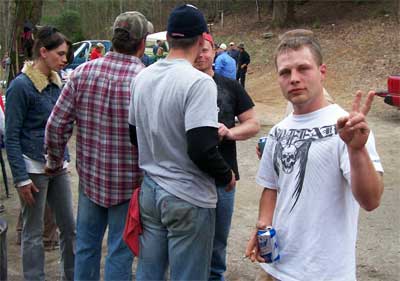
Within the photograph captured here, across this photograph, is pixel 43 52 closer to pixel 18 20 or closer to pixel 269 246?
pixel 269 246

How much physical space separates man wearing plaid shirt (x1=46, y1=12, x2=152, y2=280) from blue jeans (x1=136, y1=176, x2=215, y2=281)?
0.44 metres

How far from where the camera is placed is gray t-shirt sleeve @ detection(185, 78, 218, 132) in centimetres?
248

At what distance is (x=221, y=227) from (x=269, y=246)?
4.10 ft

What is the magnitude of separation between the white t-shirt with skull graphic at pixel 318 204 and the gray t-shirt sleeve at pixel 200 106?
398mm

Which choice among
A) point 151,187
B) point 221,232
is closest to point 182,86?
point 151,187

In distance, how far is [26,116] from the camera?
3627 mm

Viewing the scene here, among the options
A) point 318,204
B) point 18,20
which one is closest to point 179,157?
point 318,204

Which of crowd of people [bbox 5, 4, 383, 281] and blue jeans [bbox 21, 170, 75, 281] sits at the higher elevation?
crowd of people [bbox 5, 4, 383, 281]

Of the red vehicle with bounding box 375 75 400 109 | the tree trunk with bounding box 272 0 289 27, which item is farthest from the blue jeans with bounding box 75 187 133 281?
the tree trunk with bounding box 272 0 289 27

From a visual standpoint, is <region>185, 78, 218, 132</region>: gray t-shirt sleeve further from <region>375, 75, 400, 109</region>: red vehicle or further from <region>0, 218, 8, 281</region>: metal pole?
<region>375, 75, 400, 109</region>: red vehicle

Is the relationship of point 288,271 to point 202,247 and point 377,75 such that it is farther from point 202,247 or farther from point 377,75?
point 377,75

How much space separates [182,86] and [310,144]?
2.18ft

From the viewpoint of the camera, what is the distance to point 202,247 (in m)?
2.67

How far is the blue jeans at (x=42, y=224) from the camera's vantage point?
12.3 ft
